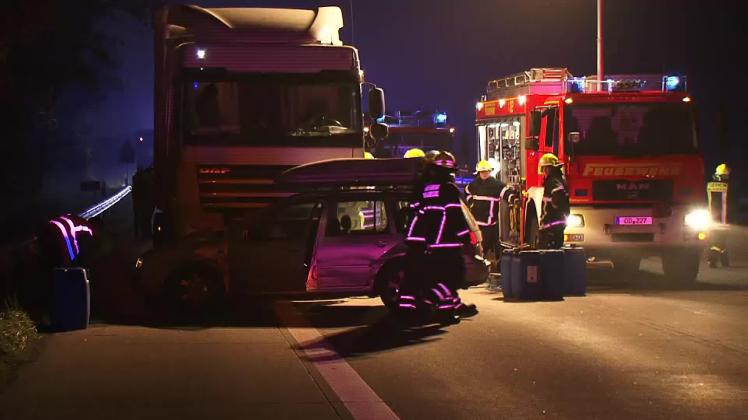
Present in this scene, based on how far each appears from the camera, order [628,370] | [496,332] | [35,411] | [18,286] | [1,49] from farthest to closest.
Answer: [1,49], [18,286], [496,332], [628,370], [35,411]

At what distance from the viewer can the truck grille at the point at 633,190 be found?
17375mm

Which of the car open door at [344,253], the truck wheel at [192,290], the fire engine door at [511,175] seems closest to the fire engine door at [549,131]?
the fire engine door at [511,175]

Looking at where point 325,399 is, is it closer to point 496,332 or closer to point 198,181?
point 496,332

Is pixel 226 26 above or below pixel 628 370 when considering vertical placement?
above

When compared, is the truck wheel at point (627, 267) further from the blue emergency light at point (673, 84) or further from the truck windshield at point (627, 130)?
the blue emergency light at point (673, 84)

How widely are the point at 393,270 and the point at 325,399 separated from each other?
473 centimetres

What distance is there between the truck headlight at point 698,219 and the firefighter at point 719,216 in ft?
7.22

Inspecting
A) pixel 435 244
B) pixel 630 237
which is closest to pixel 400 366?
pixel 435 244

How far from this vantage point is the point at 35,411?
8.08 metres

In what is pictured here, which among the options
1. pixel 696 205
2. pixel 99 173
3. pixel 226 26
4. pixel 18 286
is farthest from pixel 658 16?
pixel 99 173

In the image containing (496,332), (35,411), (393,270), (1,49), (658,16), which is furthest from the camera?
(658,16)

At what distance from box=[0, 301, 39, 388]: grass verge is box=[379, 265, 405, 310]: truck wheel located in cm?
388

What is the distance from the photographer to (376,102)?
16062 millimetres

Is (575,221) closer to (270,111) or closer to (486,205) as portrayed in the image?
(486,205)
